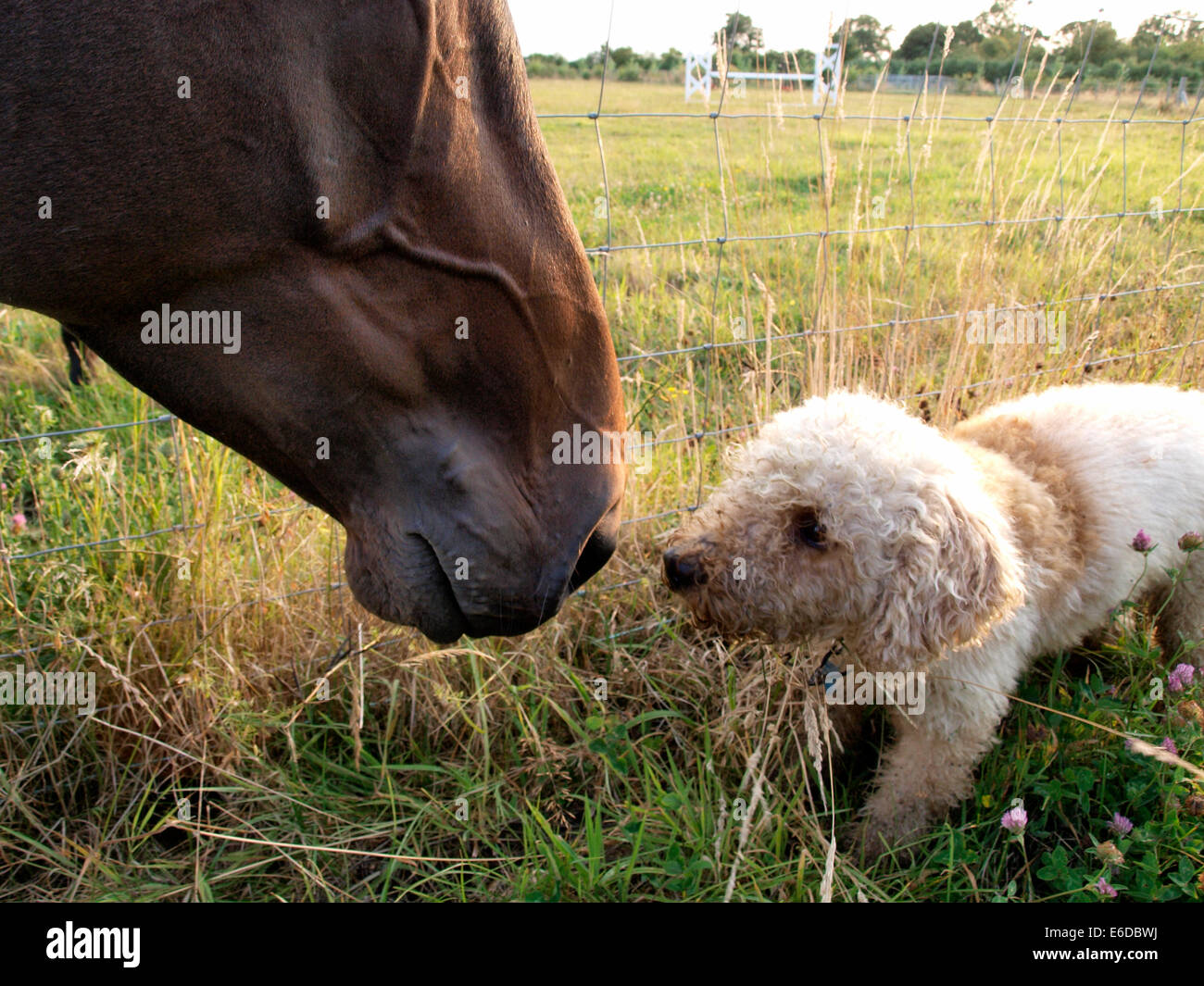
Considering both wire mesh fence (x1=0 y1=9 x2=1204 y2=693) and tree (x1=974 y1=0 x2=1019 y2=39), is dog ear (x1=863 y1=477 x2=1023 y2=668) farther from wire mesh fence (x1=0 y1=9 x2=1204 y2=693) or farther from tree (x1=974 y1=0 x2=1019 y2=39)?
tree (x1=974 y1=0 x2=1019 y2=39)

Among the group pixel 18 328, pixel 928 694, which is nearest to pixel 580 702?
pixel 928 694

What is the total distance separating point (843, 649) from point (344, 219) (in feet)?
6.09

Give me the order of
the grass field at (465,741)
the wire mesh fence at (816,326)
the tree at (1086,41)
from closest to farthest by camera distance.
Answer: the grass field at (465,741)
the wire mesh fence at (816,326)
the tree at (1086,41)

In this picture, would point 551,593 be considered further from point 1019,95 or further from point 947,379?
point 1019,95

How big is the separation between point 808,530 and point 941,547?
322 millimetres

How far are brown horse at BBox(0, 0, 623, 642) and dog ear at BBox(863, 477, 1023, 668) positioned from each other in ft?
2.54

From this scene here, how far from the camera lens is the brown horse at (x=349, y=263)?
45.4 inches

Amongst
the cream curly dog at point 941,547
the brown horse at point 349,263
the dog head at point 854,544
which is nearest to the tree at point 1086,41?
the cream curly dog at point 941,547

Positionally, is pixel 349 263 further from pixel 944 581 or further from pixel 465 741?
pixel 465 741

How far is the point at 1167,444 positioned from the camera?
2498 mm

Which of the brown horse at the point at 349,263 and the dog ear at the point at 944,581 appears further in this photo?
the dog ear at the point at 944,581

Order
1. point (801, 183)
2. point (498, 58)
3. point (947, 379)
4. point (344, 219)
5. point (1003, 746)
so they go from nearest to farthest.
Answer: point (344, 219), point (498, 58), point (1003, 746), point (947, 379), point (801, 183)

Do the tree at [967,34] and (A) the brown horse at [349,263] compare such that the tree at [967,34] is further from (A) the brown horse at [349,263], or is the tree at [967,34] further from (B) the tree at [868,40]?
(A) the brown horse at [349,263]

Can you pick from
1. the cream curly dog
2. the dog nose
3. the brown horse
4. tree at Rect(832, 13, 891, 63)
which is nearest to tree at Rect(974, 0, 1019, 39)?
tree at Rect(832, 13, 891, 63)
